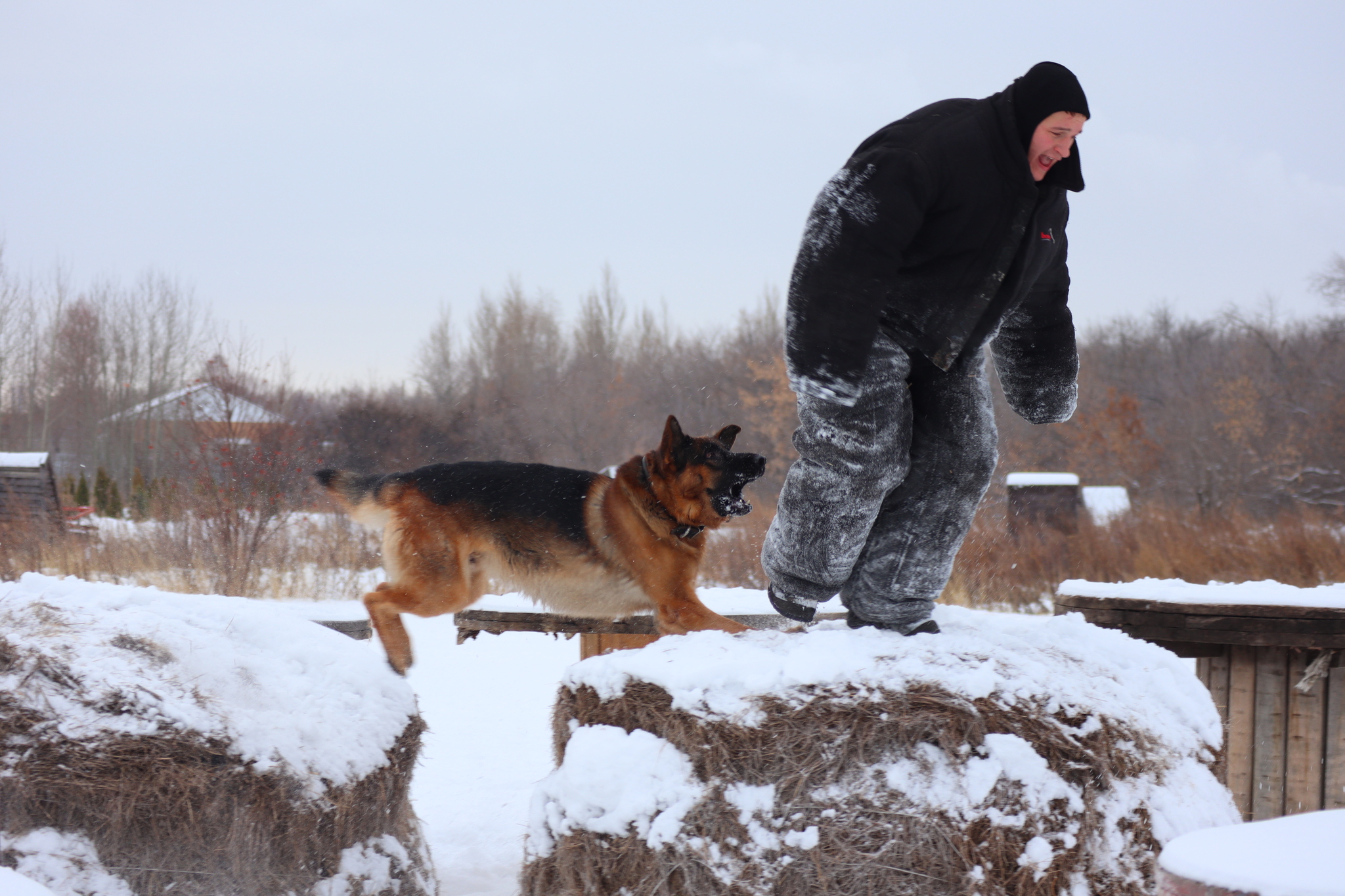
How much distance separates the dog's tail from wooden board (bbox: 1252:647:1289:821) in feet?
12.9

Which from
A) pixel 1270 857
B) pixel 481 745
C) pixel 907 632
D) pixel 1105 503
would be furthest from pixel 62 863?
pixel 1105 503

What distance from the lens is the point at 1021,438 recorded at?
20.8 metres

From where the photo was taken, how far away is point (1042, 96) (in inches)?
90.4

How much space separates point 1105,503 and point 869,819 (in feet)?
41.4

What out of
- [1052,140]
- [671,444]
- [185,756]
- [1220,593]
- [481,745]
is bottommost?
[481,745]

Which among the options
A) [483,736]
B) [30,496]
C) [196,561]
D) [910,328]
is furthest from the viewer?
[30,496]

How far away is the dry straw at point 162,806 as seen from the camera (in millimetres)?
2199

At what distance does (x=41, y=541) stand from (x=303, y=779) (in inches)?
328

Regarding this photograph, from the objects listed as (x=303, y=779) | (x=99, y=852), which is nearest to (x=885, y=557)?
(x=303, y=779)

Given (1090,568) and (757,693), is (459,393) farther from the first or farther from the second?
(757,693)

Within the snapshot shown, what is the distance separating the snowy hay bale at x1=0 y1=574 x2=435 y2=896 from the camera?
7.25ft

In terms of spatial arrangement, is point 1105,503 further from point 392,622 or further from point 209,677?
point 209,677

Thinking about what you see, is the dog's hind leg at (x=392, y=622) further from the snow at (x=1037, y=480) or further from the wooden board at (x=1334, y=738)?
the snow at (x=1037, y=480)

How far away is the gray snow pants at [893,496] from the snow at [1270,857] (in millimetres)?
1223
